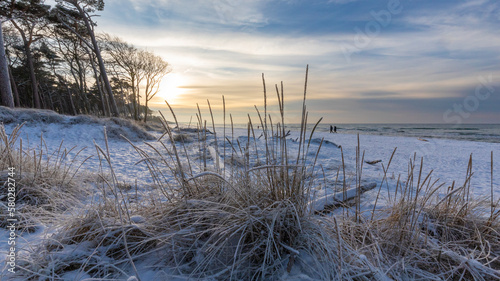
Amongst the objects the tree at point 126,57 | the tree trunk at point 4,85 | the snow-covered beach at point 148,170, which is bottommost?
the snow-covered beach at point 148,170

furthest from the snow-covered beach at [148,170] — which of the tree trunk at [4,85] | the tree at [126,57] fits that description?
the tree at [126,57]

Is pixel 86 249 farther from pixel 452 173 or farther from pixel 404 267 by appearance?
pixel 452 173

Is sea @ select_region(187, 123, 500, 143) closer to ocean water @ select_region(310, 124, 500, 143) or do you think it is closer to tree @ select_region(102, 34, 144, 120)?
ocean water @ select_region(310, 124, 500, 143)

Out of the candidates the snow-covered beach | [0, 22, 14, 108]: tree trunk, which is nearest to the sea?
the snow-covered beach

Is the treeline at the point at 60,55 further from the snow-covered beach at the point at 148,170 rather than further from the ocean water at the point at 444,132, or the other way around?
the ocean water at the point at 444,132

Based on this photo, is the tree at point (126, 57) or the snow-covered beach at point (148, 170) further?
the tree at point (126, 57)

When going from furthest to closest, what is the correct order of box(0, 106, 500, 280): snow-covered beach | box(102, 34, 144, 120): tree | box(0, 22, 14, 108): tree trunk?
box(102, 34, 144, 120): tree < box(0, 22, 14, 108): tree trunk < box(0, 106, 500, 280): snow-covered beach

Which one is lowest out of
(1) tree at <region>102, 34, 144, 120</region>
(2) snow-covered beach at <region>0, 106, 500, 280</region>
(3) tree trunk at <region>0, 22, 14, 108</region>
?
(2) snow-covered beach at <region>0, 106, 500, 280</region>

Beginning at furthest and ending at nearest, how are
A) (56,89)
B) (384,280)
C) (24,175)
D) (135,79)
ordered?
(56,89) → (135,79) → (24,175) → (384,280)

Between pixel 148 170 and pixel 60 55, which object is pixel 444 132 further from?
pixel 60 55

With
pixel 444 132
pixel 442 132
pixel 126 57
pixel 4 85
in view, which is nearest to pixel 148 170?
pixel 4 85

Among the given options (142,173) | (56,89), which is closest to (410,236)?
(142,173)

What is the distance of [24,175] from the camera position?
247 centimetres

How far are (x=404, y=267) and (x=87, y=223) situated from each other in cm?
196
